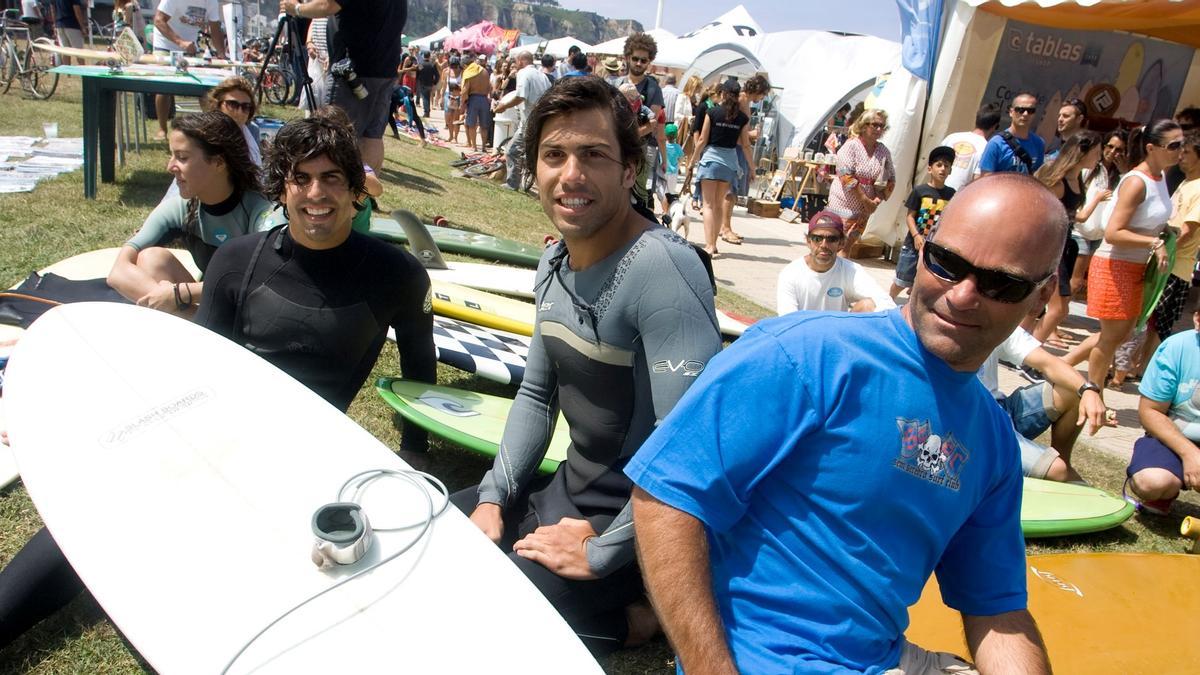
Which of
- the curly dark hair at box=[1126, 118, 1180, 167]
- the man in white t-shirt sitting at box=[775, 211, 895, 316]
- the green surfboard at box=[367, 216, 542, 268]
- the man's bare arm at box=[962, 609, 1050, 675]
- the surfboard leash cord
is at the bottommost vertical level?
the green surfboard at box=[367, 216, 542, 268]

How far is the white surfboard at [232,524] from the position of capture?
4.70ft

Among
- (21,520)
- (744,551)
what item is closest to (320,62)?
(21,520)

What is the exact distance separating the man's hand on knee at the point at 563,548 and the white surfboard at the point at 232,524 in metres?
0.15

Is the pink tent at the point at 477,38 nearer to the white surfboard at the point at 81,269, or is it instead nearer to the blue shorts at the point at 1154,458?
the white surfboard at the point at 81,269

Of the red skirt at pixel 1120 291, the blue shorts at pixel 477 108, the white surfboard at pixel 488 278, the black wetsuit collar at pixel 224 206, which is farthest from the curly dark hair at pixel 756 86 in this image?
the black wetsuit collar at pixel 224 206

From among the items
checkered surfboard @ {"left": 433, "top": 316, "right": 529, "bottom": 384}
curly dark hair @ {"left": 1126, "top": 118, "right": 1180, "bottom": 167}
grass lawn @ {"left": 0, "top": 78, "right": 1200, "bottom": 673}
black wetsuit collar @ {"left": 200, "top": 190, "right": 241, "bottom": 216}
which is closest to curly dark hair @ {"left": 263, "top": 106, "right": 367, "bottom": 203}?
black wetsuit collar @ {"left": 200, "top": 190, "right": 241, "bottom": 216}

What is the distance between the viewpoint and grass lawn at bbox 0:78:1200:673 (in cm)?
196

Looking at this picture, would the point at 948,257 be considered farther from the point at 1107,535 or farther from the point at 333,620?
the point at 1107,535

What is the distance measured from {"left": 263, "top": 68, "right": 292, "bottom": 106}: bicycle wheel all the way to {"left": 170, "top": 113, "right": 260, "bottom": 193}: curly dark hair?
27.8 feet

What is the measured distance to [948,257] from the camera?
125 centimetres

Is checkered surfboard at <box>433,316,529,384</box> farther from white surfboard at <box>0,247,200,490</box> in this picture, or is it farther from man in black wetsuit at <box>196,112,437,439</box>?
white surfboard at <box>0,247,200,490</box>

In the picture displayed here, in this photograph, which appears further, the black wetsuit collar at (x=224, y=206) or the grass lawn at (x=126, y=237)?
the black wetsuit collar at (x=224, y=206)

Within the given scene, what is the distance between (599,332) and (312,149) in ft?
3.74

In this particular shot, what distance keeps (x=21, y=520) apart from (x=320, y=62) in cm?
392
